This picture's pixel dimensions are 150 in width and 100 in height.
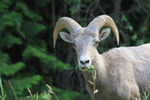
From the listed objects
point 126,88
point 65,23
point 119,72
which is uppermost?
point 65,23

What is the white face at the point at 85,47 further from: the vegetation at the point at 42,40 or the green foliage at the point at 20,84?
the green foliage at the point at 20,84

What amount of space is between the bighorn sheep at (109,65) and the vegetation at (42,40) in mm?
3685

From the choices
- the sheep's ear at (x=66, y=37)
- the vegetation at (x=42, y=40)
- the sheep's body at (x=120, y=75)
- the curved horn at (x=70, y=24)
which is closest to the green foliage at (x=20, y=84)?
the vegetation at (x=42, y=40)

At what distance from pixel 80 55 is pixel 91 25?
87 centimetres

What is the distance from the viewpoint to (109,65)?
199 inches

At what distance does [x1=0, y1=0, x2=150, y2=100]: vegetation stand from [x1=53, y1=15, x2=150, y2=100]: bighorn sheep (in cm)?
369

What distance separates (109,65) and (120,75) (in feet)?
1.16

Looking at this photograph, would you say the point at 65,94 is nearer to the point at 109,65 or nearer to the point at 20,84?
the point at 20,84

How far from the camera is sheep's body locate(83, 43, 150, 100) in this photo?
4758 mm

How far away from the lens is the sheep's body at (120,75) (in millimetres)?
4758

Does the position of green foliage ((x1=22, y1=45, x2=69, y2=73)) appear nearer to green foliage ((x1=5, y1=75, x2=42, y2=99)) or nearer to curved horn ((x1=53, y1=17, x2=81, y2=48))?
green foliage ((x1=5, y1=75, x2=42, y2=99))

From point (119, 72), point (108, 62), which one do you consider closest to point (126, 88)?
point (119, 72)

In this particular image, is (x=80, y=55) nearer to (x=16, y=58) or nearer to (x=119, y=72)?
(x=119, y=72)

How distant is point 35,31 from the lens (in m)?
9.79
